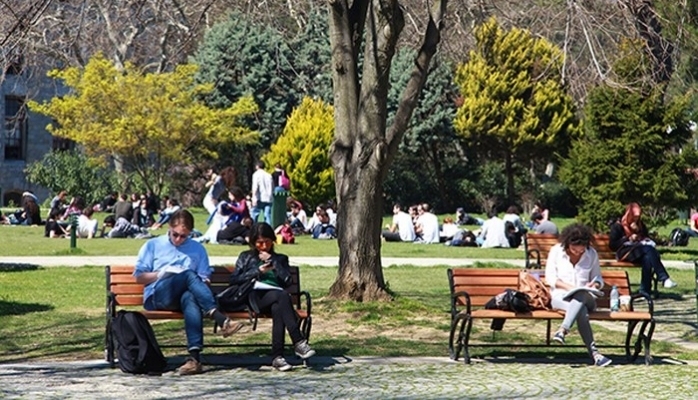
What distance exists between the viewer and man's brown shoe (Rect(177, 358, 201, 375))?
11.0m

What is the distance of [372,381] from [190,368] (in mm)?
1480

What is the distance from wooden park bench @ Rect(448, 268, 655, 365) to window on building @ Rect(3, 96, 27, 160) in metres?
46.1

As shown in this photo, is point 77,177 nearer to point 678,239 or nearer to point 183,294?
point 678,239

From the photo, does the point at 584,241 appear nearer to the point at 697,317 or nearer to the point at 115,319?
the point at 697,317

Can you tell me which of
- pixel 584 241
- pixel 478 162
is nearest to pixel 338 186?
pixel 584 241

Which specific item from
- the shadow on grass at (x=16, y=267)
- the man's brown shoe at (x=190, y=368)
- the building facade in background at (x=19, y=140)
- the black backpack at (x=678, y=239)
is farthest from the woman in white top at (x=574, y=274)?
the building facade in background at (x=19, y=140)

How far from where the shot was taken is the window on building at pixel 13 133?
187 feet

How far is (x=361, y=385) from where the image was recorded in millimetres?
10547

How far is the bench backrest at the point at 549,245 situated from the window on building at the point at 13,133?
133ft

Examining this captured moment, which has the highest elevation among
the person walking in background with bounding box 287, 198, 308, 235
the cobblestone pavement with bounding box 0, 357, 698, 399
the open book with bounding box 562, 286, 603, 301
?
the person walking in background with bounding box 287, 198, 308, 235

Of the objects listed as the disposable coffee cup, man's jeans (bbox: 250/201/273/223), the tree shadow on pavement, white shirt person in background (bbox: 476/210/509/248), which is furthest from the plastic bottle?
man's jeans (bbox: 250/201/273/223)

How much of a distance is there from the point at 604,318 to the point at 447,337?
6.47 ft

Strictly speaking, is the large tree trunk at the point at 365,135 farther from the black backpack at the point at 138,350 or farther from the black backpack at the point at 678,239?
the black backpack at the point at 678,239

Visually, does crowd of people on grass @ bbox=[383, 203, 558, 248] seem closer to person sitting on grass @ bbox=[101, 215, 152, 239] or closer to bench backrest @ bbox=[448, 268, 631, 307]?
person sitting on grass @ bbox=[101, 215, 152, 239]
